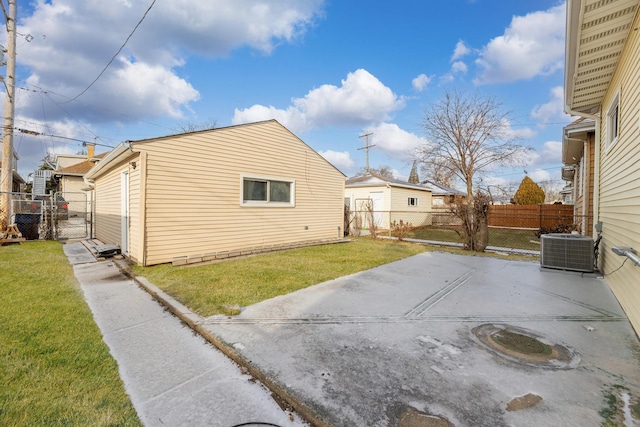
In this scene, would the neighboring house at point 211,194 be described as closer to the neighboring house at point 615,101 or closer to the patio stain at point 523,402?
the patio stain at point 523,402

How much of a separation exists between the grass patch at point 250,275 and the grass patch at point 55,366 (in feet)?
3.77

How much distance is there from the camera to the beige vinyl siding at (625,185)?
11.1ft

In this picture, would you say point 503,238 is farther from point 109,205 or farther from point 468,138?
point 109,205

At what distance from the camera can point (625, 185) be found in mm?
3924

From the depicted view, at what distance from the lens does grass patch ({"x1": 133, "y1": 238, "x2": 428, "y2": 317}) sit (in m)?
4.04

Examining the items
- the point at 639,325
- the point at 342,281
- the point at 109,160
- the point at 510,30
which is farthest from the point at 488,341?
the point at 510,30

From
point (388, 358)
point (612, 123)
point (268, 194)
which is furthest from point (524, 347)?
point (268, 194)

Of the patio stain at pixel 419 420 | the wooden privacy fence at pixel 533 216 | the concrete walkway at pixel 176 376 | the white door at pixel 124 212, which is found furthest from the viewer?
the wooden privacy fence at pixel 533 216

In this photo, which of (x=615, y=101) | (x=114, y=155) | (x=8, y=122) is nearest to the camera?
(x=615, y=101)

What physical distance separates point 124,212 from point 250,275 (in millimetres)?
4137

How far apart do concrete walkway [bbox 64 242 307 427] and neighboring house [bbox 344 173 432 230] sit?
39.2ft

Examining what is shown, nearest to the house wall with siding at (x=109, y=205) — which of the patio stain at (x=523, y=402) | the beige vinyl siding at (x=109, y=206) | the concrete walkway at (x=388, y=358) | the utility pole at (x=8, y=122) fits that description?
the beige vinyl siding at (x=109, y=206)

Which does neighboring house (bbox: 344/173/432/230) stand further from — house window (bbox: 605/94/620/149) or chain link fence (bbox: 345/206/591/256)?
house window (bbox: 605/94/620/149)

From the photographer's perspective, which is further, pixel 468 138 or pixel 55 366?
pixel 468 138
